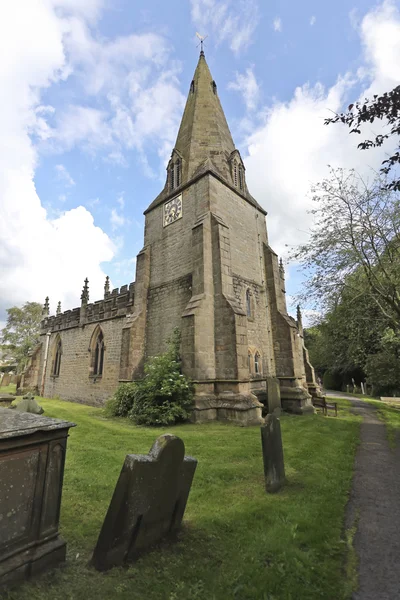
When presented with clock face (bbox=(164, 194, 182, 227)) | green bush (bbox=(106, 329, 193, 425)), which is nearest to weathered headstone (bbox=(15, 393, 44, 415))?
green bush (bbox=(106, 329, 193, 425))

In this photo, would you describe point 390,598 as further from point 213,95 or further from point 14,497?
point 213,95

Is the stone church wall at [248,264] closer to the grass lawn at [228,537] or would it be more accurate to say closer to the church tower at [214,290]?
the church tower at [214,290]

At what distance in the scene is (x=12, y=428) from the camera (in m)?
2.46

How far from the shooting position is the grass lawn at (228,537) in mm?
2414

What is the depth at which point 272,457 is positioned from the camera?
15.5ft

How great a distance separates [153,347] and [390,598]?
12656mm

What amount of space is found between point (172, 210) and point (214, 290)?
20.2 ft

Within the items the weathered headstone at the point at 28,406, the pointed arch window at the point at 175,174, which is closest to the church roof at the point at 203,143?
the pointed arch window at the point at 175,174

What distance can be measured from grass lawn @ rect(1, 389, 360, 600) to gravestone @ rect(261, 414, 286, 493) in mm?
162

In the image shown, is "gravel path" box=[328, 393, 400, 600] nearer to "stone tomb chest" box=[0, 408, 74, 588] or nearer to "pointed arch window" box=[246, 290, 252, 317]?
"stone tomb chest" box=[0, 408, 74, 588]

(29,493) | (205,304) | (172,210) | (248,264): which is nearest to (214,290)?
(205,304)

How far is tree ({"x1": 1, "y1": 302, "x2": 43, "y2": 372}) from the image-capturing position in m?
35.8

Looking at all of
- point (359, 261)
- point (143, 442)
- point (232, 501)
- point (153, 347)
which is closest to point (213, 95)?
point (359, 261)

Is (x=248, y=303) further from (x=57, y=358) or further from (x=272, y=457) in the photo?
(x=57, y=358)
